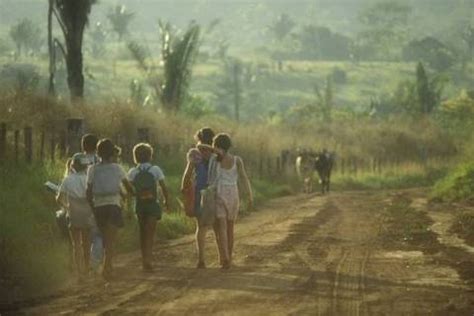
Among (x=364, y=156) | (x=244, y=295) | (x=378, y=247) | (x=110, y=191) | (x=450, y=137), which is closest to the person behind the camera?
(x=244, y=295)

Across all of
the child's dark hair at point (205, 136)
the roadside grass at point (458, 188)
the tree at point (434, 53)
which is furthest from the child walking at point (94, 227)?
the tree at point (434, 53)

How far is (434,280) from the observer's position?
42.6 feet

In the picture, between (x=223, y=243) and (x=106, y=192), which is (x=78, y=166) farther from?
(x=223, y=243)

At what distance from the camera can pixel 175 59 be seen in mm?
45219

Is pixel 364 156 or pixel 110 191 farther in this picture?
pixel 364 156

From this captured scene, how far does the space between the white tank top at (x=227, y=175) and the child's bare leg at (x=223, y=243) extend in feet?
1.79

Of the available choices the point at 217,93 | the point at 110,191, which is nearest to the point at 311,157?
the point at 110,191

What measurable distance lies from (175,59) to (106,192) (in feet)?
104

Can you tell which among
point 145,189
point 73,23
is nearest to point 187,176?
point 145,189

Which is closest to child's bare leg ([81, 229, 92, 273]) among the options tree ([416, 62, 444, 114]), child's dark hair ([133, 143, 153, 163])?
child's dark hair ([133, 143, 153, 163])

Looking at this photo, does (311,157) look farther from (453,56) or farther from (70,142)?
(453,56)

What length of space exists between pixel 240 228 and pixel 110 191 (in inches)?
347

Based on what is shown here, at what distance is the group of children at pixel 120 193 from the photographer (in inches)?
550

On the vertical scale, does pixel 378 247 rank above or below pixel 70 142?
below
